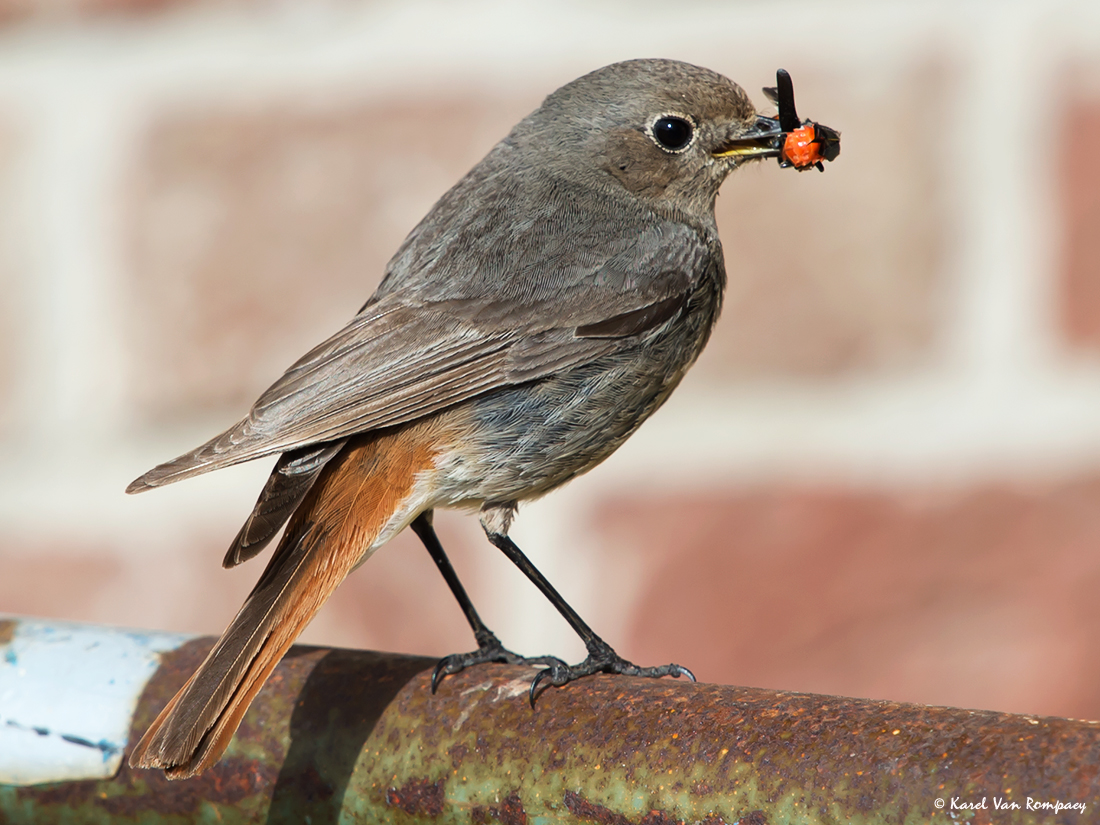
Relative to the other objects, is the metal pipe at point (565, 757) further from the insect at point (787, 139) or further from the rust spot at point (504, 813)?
the insect at point (787, 139)

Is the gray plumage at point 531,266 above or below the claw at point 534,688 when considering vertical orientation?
above

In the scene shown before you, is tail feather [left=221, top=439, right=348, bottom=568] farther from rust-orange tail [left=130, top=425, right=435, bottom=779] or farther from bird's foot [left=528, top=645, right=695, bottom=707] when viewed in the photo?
bird's foot [left=528, top=645, right=695, bottom=707]

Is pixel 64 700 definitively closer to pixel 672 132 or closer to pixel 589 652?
pixel 589 652

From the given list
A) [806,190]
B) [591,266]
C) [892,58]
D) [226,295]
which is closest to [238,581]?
[226,295]

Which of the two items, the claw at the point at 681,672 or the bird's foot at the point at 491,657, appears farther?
the claw at the point at 681,672

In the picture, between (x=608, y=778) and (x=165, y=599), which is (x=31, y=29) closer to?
(x=165, y=599)

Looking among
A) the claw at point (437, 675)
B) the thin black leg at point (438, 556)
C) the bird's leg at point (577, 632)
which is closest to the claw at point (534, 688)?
the claw at point (437, 675)
